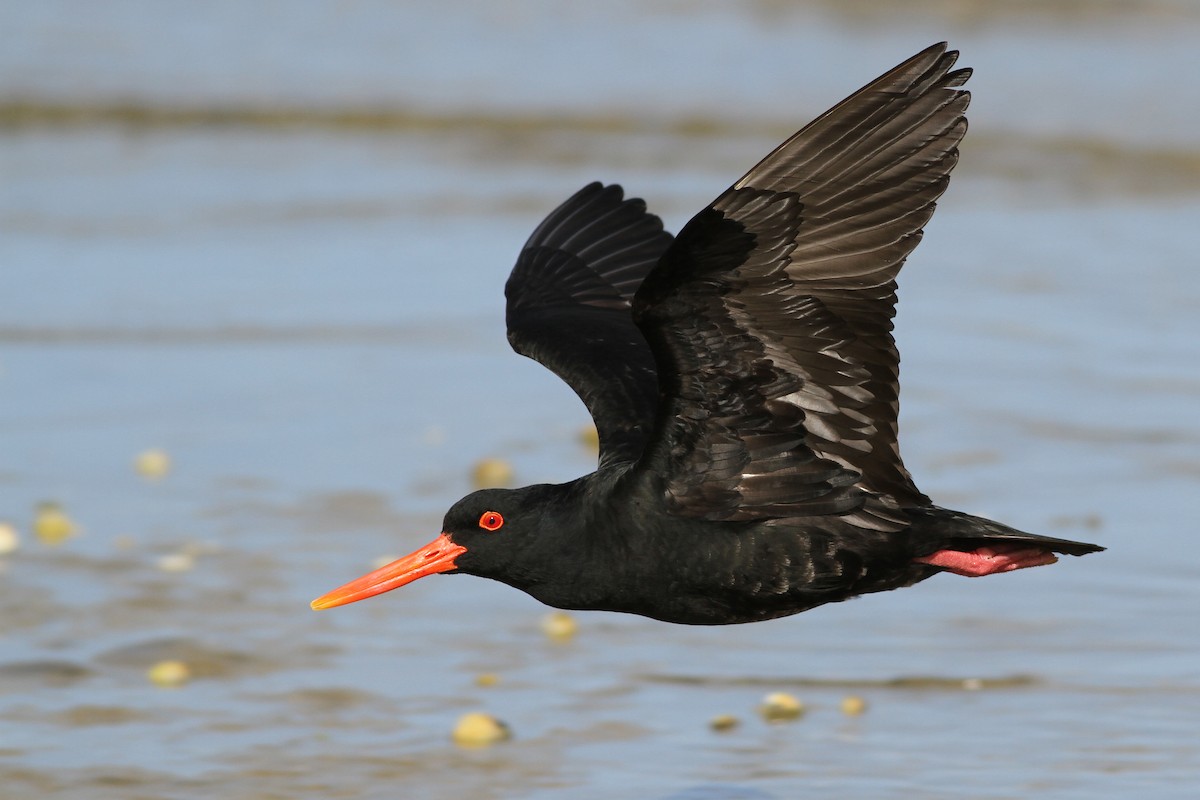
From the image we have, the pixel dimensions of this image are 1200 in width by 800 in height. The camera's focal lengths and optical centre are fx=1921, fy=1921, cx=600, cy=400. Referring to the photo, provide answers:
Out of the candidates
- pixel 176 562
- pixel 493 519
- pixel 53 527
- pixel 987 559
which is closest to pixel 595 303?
pixel 493 519

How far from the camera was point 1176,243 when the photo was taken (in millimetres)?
10969

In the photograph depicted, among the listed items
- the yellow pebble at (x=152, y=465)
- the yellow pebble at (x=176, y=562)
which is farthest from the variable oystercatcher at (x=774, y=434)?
the yellow pebble at (x=152, y=465)

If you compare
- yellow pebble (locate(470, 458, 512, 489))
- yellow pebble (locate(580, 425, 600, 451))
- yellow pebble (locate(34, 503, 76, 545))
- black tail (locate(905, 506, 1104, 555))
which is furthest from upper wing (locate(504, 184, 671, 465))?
yellow pebble (locate(34, 503, 76, 545))

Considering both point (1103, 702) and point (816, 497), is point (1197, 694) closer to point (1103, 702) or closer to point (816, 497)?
point (1103, 702)

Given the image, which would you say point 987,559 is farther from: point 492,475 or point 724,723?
point 492,475

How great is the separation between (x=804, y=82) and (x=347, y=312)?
19.0 ft

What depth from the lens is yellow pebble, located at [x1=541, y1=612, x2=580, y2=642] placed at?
21.5ft

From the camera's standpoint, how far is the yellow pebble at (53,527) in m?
7.36

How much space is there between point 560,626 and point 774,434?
183cm

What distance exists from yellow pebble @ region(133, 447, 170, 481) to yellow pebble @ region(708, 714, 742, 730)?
3.16m

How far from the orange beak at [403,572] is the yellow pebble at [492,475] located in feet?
7.34

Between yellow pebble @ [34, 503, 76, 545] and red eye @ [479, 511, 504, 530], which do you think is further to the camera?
yellow pebble @ [34, 503, 76, 545]

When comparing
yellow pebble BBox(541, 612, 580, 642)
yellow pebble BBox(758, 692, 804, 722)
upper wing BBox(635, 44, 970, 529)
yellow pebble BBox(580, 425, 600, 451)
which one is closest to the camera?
upper wing BBox(635, 44, 970, 529)

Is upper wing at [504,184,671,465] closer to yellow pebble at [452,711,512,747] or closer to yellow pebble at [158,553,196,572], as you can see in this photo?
yellow pebble at [452,711,512,747]
